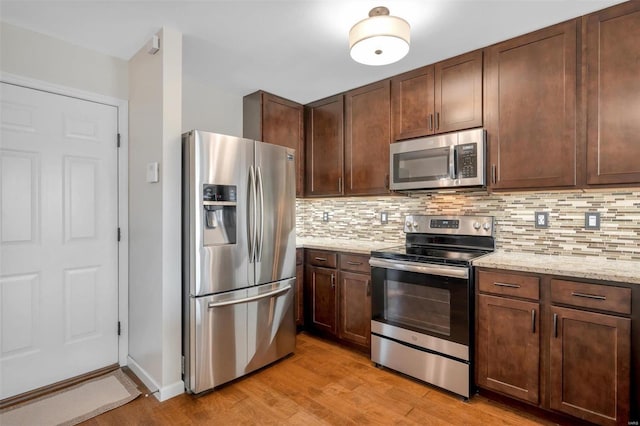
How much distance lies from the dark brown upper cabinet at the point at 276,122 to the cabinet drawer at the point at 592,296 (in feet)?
8.21

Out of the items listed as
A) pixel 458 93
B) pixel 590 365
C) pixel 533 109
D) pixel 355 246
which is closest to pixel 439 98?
pixel 458 93

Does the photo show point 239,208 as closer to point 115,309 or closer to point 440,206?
point 115,309

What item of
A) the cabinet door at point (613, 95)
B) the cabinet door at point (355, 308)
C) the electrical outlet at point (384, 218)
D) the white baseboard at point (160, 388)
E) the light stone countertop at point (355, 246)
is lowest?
the white baseboard at point (160, 388)

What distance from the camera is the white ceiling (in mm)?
1940

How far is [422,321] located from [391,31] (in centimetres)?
192

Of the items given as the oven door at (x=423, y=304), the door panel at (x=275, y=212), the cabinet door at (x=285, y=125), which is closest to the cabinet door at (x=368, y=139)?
the cabinet door at (x=285, y=125)

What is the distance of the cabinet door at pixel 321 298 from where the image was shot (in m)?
3.05

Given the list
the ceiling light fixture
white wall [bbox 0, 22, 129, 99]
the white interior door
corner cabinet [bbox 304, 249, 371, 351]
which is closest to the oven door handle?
corner cabinet [bbox 304, 249, 371, 351]

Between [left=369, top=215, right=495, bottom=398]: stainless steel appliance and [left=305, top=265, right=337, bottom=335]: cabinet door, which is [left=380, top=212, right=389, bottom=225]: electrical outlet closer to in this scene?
[left=369, top=215, right=495, bottom=398]: stainless steel appliance

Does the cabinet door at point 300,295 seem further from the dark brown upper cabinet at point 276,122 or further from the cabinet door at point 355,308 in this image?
the dark brown upper cabinet at point 276,122

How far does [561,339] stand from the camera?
1.86 metres

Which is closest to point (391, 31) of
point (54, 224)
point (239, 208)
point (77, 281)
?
point (239, 208)

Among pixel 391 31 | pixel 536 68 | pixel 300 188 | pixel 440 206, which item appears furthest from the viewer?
pixel 300 188

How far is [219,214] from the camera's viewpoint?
2.34 metres
